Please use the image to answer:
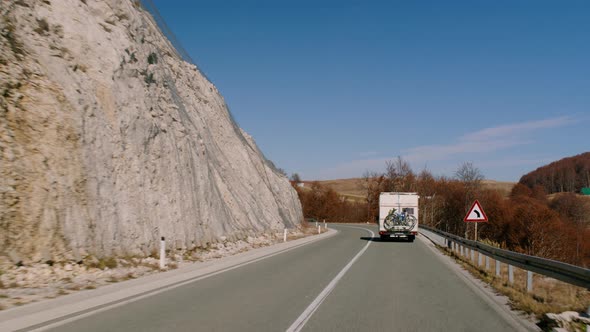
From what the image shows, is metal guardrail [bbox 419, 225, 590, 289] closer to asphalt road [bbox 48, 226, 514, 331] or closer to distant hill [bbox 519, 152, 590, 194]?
asphalt road [bbox 48, 226, 514, 331]

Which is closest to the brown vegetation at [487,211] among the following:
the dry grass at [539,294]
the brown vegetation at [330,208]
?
the brown vegetation at [330,208]

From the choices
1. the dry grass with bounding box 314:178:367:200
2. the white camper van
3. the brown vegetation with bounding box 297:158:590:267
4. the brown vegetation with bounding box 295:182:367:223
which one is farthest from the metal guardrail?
the dry grass with bounding box 314:178:367:200

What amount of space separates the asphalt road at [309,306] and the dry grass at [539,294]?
72 cm

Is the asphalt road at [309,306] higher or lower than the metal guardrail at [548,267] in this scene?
lower

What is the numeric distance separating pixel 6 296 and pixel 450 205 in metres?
85.3

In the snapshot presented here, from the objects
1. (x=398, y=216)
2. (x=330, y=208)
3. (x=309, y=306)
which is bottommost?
(x=309, y=306)

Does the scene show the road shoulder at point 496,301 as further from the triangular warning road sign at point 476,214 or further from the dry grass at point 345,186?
the dry grass at point 345,186

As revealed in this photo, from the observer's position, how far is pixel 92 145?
1655cm

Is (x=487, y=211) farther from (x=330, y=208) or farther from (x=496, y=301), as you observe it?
(x=496, y=301)

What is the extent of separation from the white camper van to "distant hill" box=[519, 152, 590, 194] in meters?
118

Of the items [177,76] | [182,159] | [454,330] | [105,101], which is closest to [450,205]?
[177,76]

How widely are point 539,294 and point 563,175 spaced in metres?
152

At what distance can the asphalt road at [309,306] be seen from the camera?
759 cm

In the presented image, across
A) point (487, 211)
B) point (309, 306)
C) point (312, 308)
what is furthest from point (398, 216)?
point (487, 211)
